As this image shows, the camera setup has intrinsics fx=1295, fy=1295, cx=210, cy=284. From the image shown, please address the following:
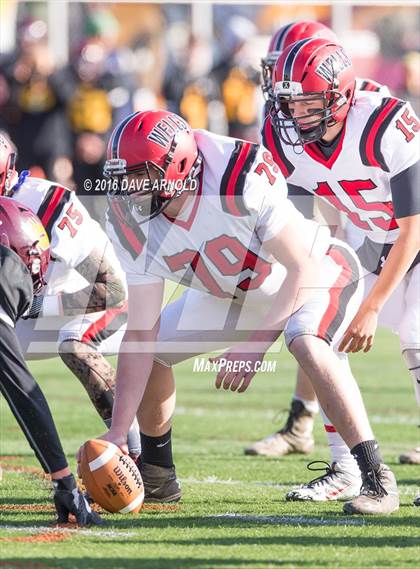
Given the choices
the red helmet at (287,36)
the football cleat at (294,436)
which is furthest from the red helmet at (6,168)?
the red helmet at (287,36)

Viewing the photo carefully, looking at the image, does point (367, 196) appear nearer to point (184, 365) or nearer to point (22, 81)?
point (184, 365)

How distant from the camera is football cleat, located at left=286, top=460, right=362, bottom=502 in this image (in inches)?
211

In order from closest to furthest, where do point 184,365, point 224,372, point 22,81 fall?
point 224,372, point 184,365, point 22,81

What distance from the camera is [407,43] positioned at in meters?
18.1

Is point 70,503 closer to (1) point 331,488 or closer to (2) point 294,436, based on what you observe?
(1) point 331,488

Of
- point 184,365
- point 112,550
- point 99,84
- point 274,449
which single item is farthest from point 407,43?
point 112,550

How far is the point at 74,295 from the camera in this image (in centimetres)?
597

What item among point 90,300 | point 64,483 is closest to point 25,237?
point 64,483

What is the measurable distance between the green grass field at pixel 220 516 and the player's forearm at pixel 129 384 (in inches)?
14.6

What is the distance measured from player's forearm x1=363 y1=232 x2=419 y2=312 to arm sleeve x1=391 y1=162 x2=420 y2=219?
10 cm

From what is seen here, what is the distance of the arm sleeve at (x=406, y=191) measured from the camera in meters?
5.05

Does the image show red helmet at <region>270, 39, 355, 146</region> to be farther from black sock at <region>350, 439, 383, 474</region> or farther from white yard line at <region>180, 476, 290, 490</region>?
white yard line at <region>180, 476, 290, 490</region>

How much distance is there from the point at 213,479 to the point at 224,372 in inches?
48.1

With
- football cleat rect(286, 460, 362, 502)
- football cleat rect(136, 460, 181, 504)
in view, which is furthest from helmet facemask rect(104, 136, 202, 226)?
football cleat rect(286, 460, 362, 502)
